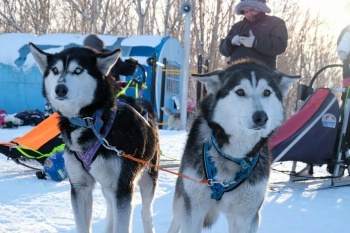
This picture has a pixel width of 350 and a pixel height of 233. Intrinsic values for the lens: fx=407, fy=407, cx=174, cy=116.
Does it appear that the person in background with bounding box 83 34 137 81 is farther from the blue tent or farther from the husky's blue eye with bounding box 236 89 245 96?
the blue tent

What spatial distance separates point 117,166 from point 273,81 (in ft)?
2.61

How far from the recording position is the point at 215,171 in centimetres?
171

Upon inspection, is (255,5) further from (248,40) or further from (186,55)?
(186,55)

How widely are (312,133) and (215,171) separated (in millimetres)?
1876

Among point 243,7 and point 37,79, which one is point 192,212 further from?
point 37,79

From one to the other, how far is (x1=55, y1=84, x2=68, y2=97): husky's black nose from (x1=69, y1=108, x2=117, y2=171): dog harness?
17cm

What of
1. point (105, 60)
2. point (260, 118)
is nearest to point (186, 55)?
point (105, 60)

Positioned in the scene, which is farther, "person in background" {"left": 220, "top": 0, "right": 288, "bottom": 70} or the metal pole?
the metal pole

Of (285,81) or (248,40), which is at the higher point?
(248,40)

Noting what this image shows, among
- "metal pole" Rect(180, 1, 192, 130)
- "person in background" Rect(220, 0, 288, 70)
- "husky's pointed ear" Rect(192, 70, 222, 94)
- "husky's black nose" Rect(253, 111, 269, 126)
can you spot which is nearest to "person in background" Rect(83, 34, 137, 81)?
"person in background" Rect(220, 0, 288, 70)

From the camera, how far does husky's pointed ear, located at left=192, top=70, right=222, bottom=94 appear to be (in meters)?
1.74

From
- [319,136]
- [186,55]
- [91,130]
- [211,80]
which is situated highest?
[186,55]

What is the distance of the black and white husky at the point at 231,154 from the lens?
1.67m

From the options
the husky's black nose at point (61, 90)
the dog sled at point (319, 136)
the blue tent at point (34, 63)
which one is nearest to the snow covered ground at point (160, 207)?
the dog sled at point (319, 136)
